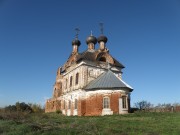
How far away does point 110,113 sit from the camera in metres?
22.2

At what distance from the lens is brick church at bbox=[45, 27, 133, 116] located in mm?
22609

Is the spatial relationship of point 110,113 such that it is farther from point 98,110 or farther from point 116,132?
point 116,132

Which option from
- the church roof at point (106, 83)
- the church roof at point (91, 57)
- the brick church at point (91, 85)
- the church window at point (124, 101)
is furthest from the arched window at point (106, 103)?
the church roof at point (91, 57)

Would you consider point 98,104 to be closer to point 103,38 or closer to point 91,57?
point 91,57

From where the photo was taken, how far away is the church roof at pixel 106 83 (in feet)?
74.5

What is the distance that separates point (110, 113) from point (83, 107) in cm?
370

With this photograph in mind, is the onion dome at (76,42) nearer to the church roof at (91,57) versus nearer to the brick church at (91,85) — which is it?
the brick church at (91,85)

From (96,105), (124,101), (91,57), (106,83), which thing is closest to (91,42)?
(91,57)

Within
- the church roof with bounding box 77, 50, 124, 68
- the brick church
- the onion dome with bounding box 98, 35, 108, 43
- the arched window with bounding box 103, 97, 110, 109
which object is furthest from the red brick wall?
the onion dome with bounding box 98, 35, 108, 43

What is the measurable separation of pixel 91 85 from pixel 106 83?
200 centimetres

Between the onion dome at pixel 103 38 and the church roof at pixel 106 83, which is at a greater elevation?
the onion dome at pixel 103 38

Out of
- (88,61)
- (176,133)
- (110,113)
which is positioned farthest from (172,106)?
(176,133)

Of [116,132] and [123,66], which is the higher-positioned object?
[123,66]

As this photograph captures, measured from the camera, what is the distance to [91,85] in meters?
24.3
